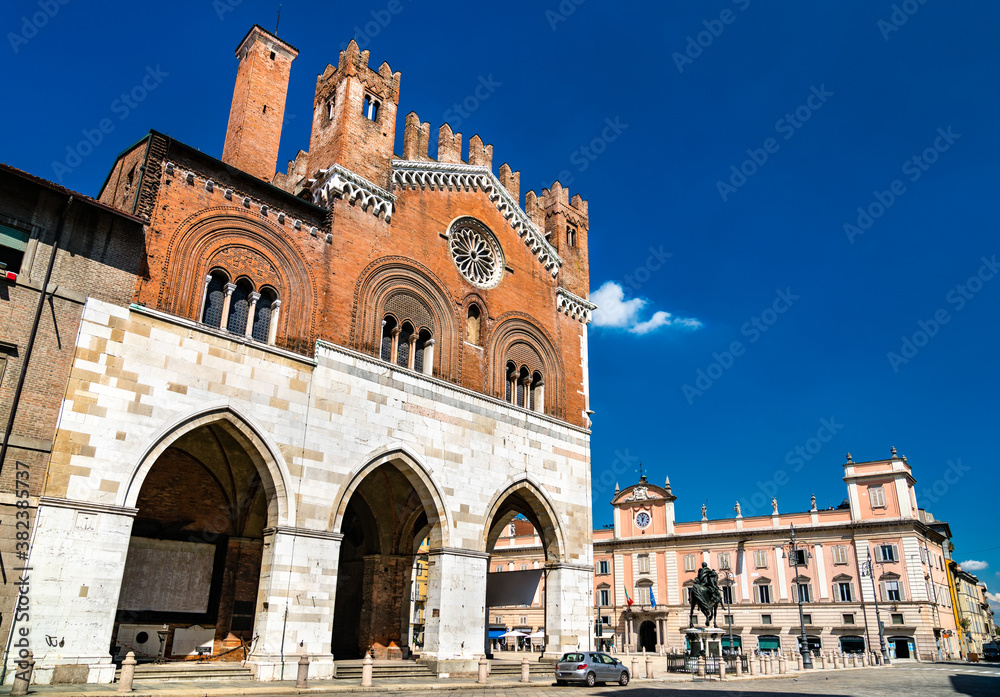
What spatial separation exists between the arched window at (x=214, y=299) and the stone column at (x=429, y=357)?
7.11m

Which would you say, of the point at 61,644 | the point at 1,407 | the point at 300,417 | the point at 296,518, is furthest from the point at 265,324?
the point at 61,644

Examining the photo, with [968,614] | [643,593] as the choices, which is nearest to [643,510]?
[643,593]

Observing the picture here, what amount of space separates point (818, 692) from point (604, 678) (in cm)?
620

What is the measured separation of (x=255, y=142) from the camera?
1037 inches

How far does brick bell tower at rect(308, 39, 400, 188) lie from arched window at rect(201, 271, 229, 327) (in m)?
5.78

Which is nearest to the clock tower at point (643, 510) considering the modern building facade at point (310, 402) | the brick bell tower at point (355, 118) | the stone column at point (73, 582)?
the modern building facade at point (310, 402)

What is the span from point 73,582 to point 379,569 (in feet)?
41.1

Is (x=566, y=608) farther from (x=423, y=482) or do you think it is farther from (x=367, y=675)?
(x=367, y=675)

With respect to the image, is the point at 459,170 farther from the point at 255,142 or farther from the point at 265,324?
the point at 265,324

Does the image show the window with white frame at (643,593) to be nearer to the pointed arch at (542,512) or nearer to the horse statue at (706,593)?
the horse statue at (706,593)

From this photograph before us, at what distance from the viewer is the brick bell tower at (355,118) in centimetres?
2392

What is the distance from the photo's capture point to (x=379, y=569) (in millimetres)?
26578

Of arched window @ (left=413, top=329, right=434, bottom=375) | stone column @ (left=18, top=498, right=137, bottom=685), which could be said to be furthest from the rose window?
stone column @ (left=18, top=498, right=137, bottom=685)

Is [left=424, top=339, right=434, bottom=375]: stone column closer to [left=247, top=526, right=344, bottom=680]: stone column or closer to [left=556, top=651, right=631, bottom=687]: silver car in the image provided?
[left=247, top=526, right=344, bottom=680]: stone column
